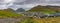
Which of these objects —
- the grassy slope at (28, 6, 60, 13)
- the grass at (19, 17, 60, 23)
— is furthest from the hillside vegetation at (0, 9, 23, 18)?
the grassy slope at (28, 6, 60, 13)

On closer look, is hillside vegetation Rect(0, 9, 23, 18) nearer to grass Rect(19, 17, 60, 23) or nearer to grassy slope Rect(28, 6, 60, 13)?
grass Rect(19, 17, 60, 23)

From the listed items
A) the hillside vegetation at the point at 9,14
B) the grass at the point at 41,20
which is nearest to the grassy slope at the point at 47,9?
the hillside vegetation at the point at 9,14

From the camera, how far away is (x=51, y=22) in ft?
40.9

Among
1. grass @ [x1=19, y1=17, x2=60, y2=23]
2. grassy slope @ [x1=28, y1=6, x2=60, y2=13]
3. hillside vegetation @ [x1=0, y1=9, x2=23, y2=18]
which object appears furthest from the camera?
grassy slope @ [x1=28, y1=6, x2=60, y2=13]

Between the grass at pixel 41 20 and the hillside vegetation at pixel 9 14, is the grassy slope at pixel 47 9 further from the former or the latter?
the grass at pixel 41 20

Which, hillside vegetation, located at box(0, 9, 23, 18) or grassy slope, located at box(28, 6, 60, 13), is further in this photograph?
grassy slope, located at box(28, 6, 60, 13)

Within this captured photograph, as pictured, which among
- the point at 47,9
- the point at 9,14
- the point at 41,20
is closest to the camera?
the point at 41,20

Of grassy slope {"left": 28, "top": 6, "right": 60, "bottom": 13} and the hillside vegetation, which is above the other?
the hillside vegetation

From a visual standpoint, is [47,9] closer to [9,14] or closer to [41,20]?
[9,14]

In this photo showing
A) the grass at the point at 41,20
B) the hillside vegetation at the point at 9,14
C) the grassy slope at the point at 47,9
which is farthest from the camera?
the grassy slope at the point at 47,9

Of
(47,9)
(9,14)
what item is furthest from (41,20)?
(47,9)

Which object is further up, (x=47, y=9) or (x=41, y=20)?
(x=41, y=20)

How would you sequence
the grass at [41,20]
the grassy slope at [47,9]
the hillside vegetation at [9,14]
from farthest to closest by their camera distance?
1. the grassy slope at [47,9]
2. the hillside vegetation at [9,14]
3. the grass at [41,20]

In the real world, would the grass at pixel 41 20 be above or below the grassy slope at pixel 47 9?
above
